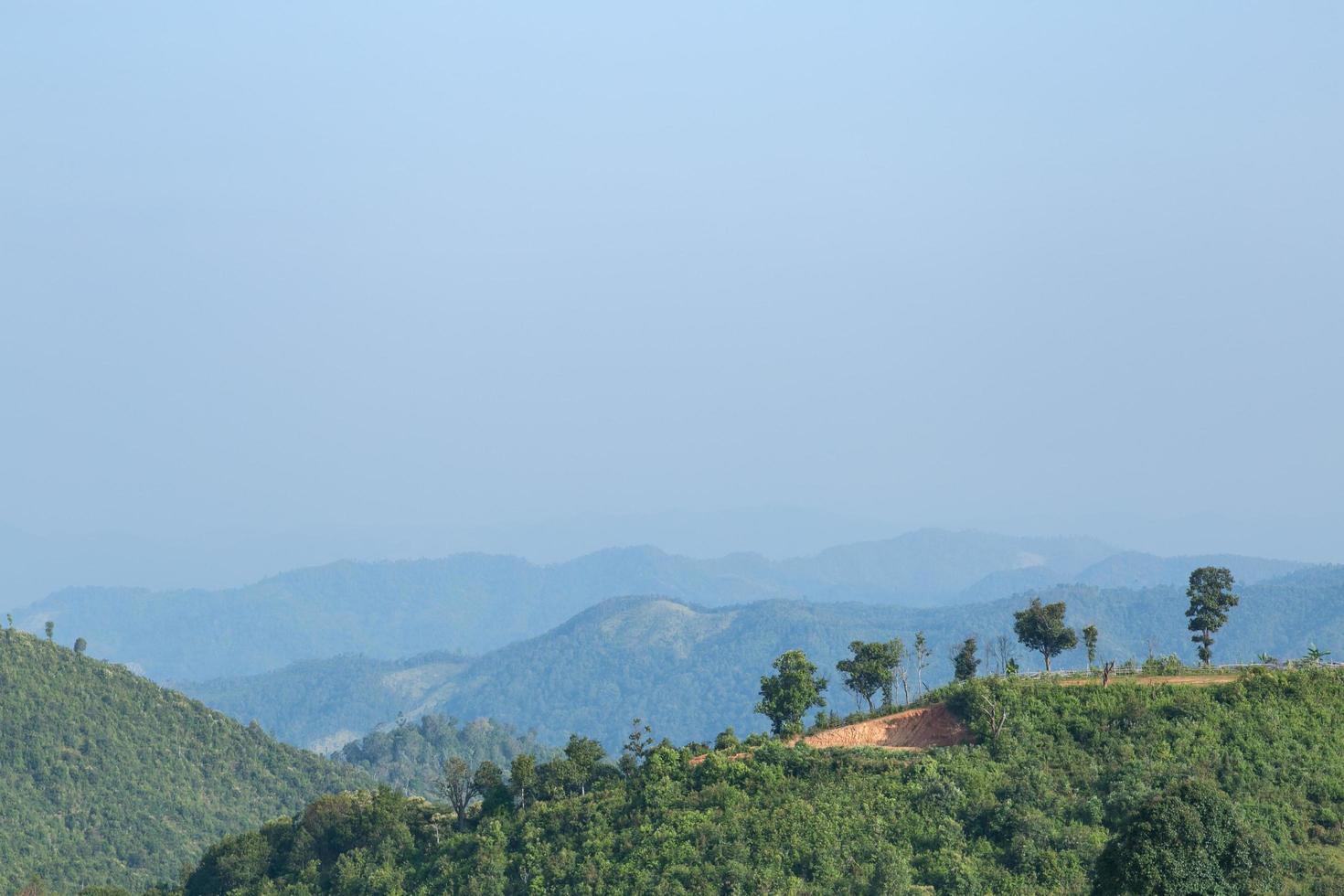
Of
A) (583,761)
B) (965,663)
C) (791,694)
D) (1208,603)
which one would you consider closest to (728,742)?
(791,694)

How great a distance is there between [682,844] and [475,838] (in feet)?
48.8

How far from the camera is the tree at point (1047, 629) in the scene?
85250mm

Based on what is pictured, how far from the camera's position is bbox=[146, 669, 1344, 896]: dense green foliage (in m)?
58.8

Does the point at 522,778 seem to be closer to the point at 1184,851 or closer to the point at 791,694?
the point at 791,694

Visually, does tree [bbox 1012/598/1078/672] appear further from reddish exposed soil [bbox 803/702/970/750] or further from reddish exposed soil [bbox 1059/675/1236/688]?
reddish exposed soil [bbox 803/702/970/750]

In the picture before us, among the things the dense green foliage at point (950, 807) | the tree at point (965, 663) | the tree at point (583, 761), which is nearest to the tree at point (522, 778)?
the dense green foliage at point (950, 807)

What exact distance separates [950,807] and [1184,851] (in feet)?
65.2

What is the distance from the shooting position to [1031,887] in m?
56.7

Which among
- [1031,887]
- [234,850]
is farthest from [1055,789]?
[234,850]

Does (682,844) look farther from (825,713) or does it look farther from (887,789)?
(825,713)

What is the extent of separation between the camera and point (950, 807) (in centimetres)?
6269

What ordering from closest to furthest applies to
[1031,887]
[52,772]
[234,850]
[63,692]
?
[1031,887]
[234,850]
[52,772]
[63,692]

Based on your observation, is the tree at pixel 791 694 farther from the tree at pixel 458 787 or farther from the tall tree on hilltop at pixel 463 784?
the tree at pixel 458 787

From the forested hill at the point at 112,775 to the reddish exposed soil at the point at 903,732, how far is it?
280 feet
